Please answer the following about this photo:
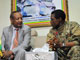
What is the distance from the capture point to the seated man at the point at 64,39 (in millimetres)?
1787

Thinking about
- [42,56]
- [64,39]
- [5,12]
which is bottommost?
[42,56]

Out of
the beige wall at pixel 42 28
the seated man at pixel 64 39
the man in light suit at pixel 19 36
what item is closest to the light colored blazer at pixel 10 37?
the man in light suit at pixel 19 36

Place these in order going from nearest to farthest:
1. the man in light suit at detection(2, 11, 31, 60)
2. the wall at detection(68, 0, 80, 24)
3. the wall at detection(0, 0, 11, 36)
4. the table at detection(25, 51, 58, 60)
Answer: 1. the table at detection(25, 51, 58, 60)
2. the man in light suit at detection(2, 11, 31, 60)
3. the wall at detection(68, 0, 80, 24)
4. the wall at detection(0, 0, 11, 36)

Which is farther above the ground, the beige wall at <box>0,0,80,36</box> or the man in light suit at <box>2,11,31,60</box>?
the beige wall at <box>0,0,80,36</box>

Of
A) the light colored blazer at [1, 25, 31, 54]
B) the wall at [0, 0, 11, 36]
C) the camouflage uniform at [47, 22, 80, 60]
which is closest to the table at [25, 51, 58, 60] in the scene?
the camouflage uniform at [47, 22, 80, 60]

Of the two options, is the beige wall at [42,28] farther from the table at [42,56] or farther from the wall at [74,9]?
the table at [42,56]

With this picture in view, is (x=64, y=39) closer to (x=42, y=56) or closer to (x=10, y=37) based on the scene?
(x=42, y=56)

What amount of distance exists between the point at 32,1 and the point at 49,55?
5.07ft

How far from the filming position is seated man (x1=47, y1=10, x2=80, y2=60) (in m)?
1.79

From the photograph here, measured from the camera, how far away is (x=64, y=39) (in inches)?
81.7

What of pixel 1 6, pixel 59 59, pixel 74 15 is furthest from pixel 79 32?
pixel 1 6

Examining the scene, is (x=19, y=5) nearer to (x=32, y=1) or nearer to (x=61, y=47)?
(x=32, y=1)

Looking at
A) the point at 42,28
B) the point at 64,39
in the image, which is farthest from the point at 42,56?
the point at 42,28

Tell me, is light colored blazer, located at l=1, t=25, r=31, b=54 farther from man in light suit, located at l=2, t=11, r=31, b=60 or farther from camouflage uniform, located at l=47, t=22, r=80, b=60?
camouflage uniform, located at l=47, t=22, r=80, b=60
